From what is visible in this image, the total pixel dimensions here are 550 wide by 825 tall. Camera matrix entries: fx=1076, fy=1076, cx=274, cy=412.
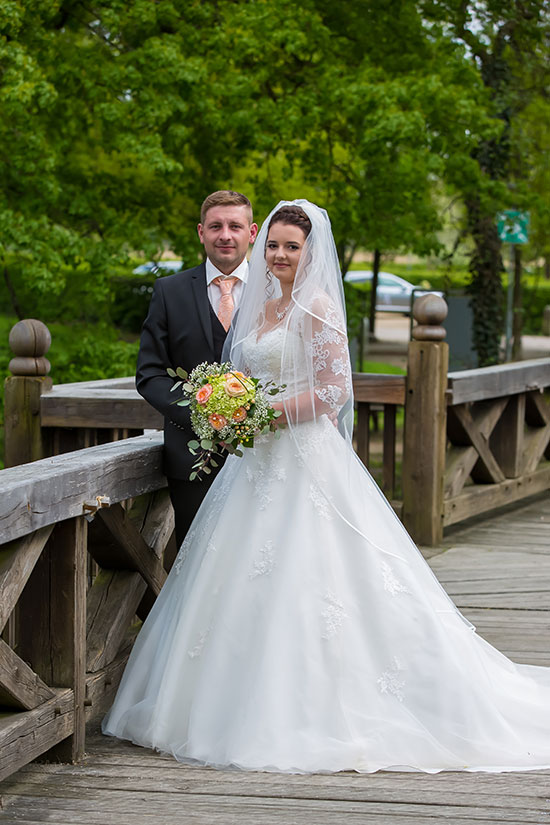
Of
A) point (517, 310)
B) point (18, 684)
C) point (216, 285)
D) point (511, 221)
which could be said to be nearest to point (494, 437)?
point (511, 221)

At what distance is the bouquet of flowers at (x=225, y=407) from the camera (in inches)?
143

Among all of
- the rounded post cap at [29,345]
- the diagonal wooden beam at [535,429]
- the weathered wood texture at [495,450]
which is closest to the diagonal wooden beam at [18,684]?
the rounded post cap at [29,345]

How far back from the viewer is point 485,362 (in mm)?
15086

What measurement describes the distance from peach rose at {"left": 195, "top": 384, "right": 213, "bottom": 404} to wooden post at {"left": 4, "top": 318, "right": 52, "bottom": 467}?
2383mm

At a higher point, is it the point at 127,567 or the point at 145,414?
the point at 145,414

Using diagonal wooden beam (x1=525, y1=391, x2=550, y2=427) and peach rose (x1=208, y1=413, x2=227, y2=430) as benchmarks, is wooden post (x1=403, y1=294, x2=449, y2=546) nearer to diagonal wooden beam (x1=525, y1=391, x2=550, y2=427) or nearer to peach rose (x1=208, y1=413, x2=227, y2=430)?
diagonal wooden beam (x1=525, y1=391, x2=550, y2=427)

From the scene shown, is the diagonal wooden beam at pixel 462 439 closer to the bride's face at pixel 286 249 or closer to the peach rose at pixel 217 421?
the bride's face at pixel 286 249

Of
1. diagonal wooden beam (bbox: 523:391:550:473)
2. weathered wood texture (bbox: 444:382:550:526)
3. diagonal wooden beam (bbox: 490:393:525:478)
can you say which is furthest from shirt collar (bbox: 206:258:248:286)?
diagonal wooden beam (bbox: 523:391:550:473)

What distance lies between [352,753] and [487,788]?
44cm

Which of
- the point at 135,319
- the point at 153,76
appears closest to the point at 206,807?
the point at 153,76

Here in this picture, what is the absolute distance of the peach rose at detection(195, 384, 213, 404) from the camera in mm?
3637

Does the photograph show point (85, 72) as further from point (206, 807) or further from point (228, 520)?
point (206, 807)

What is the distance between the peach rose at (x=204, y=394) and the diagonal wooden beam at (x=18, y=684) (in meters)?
1.02

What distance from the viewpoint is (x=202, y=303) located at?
167 inches
